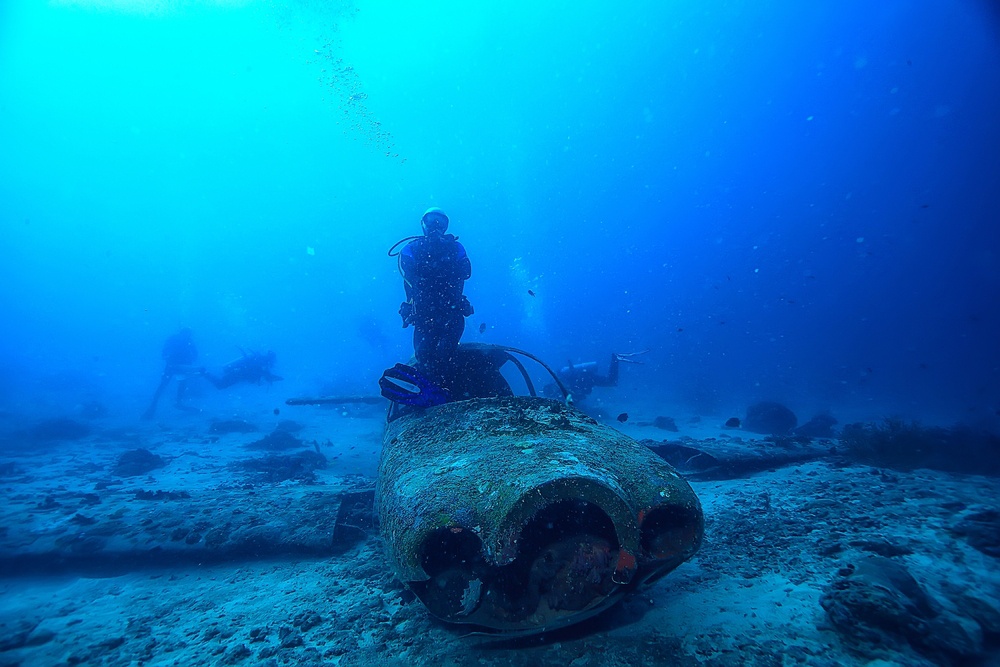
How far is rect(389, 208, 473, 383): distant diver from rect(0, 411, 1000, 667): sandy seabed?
231 centimetres

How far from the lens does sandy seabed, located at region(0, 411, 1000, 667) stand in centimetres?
216

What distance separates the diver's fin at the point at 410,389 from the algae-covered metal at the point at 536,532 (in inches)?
57.6

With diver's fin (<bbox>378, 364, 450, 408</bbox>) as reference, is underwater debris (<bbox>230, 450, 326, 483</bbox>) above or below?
below

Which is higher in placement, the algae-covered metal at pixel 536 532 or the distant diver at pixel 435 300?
the distant diver at pixel 435 300

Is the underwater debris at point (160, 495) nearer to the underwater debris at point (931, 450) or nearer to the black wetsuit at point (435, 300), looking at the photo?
the black wetsuit at point (435, 300)

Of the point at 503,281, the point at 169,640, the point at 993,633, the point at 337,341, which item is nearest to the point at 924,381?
the point at 993,633

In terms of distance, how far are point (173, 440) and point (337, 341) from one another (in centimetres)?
12439

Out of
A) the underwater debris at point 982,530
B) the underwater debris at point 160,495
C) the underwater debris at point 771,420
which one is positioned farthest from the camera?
the underwater debris at point 771,420

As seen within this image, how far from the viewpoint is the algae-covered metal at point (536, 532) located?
197 centimetres

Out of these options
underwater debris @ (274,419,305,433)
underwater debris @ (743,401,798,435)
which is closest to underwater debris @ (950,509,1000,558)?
underwater debris @ (743,401,798,435)

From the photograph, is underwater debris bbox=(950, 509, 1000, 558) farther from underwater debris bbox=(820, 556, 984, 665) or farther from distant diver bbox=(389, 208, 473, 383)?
distant diver bbox=(389, 208, 473, 383)

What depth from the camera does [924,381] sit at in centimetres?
5453

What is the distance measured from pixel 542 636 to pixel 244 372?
60.5 ft

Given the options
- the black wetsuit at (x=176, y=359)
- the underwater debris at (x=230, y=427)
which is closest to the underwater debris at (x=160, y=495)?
the underwater debris at (x=230, y=427)
